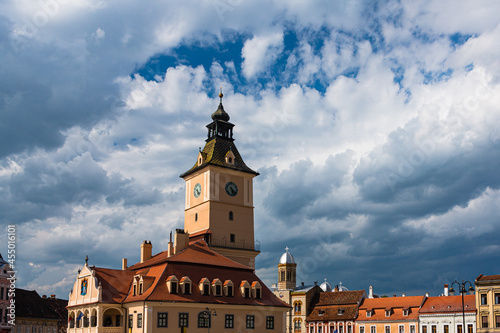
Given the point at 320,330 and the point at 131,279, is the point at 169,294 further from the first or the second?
the point at 320,330

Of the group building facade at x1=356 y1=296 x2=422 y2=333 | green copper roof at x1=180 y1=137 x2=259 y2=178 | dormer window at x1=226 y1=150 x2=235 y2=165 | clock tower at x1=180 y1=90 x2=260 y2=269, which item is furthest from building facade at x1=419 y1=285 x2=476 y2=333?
dormer window at x1=226 y1=150 x2=235 y2=165

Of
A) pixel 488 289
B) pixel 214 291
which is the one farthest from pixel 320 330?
pixel 214 291

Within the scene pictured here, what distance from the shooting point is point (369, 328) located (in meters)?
89.2

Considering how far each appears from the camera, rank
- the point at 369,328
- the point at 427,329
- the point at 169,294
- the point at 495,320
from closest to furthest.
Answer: the point at 169,294, the point at 495,320, the point at 427,329, the point at 369,328

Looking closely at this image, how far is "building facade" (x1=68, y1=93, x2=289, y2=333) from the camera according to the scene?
54.4m

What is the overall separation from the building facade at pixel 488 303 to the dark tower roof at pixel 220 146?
33132 mm

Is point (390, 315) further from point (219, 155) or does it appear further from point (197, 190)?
point (219, 155)

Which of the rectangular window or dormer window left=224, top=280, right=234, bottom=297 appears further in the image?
the rectangular window

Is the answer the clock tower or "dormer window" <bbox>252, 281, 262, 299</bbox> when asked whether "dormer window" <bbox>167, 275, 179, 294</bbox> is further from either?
the clock tower

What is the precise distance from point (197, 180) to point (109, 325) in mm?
24169

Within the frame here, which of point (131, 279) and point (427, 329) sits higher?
point (131, 279)

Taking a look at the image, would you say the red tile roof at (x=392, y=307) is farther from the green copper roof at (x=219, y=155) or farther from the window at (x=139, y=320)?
the window at (x=139, y=320)

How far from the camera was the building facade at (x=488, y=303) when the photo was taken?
72.8 m

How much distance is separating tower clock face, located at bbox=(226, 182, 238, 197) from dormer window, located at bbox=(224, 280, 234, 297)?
1780cm
